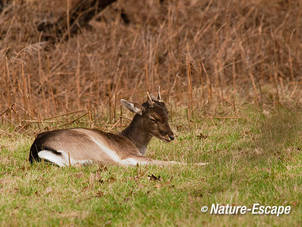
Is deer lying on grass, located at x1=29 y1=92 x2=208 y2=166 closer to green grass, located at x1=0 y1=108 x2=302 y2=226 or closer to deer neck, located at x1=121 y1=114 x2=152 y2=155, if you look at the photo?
deer neck, located at x1=121 y1=114 x2=152 y2=155

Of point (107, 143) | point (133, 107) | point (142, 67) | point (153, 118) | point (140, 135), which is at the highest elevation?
point (133, 107)

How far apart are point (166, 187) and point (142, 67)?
23.3 ft

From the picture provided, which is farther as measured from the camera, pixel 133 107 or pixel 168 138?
pixel 133 107

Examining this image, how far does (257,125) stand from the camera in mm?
9273

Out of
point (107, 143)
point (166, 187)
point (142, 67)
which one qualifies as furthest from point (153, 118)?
point (142, 67)

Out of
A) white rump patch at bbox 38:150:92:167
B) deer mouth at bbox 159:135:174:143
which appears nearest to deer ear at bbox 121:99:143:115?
deer mouth at bbox 159:135:174:143

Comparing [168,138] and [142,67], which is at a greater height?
[168,138]

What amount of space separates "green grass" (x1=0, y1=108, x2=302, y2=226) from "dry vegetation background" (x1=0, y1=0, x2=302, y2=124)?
2.12 metres

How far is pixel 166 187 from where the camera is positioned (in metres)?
5.86

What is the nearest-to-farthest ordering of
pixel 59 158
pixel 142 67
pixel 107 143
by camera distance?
pixel 59 158 → pixel 107 143 → pixel 142 67

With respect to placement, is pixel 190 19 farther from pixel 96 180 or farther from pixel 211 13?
pixel 96 180

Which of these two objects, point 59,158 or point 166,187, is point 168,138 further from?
point 166,187

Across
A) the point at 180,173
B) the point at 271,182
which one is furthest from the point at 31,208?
the point at 271,182

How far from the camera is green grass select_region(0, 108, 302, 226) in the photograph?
5.00 m
